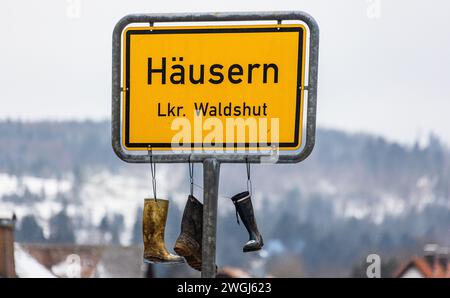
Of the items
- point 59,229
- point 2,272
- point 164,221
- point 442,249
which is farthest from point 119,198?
point 164,221

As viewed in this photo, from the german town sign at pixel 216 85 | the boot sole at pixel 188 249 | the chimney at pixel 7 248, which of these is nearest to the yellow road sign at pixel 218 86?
the german town sign at pixel 216 85

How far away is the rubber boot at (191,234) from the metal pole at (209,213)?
22 cm

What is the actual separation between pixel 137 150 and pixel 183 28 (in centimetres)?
87

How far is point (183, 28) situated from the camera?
705 centimetres

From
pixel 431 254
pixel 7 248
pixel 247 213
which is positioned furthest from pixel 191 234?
pixel 7 248

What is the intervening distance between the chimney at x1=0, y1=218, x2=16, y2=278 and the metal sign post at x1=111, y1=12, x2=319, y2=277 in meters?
32.1

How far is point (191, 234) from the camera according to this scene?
23.6 ft

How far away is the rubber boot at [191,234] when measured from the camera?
23.5ft

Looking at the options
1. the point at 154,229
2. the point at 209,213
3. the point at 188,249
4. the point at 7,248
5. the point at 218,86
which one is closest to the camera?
the point at 209,213

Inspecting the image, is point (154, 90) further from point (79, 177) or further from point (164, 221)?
point (79, 177)

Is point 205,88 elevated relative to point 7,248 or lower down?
elevated

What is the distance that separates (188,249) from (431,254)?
33.1 metres

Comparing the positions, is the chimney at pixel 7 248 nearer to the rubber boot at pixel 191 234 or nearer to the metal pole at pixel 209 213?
the rubber boot at pixel 191 234

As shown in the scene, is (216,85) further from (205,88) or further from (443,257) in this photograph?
(443,257)
